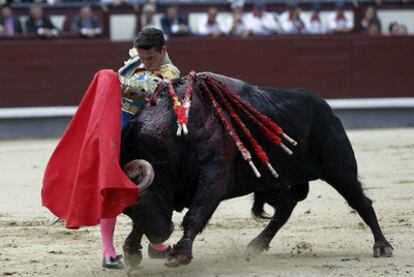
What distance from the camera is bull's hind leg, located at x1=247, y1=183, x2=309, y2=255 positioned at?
195 inches

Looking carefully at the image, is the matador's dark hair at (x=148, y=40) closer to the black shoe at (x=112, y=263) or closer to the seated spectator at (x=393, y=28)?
the black shoe at (x=112, y=263)

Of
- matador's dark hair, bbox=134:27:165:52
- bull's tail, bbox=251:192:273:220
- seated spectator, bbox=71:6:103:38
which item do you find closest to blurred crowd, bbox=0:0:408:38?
seated spectator, bbox=71:6:103:38

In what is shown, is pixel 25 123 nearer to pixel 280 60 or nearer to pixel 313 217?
pixel 280 60

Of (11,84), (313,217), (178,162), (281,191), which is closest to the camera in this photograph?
(178,162)

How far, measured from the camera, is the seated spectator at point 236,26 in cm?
1159

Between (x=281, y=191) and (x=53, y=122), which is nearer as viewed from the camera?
(x=281, y=191)

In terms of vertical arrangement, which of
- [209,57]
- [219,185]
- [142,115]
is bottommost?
[209,57]

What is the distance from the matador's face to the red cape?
0.15m

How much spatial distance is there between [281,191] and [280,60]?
22.7 feet

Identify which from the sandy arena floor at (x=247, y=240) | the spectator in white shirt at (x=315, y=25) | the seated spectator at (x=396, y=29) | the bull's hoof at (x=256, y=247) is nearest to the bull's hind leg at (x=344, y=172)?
the sandy arena floor at (x=247, y=240)

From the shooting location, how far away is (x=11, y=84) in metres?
11.2

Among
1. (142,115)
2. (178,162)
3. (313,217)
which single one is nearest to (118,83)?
(142,115)

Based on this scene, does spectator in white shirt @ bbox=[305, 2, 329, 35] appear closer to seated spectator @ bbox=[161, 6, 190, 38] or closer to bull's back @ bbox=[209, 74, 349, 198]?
seated spectator @ bbox=[161, 6, 190, 38]

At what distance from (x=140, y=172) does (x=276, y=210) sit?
3.84ft
